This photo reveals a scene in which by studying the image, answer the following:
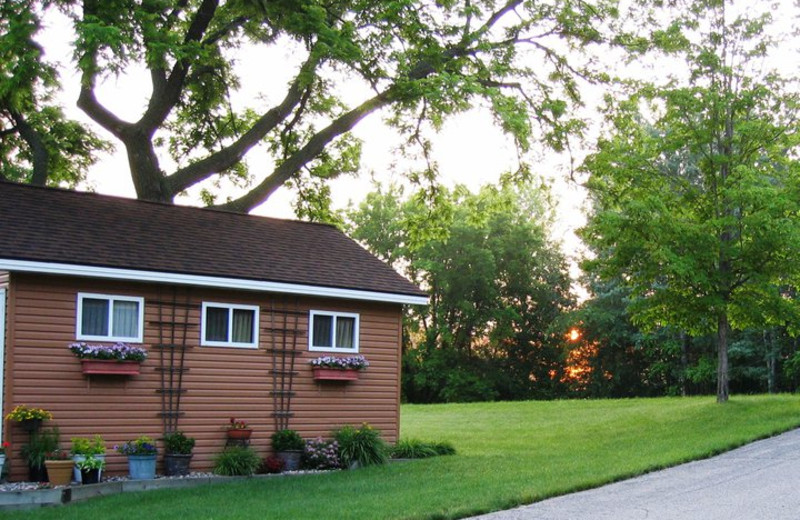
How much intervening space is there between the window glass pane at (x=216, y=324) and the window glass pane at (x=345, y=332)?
7.10 ft

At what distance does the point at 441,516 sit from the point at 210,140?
18304mm

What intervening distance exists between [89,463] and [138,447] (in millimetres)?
960

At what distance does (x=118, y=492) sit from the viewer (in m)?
13.1

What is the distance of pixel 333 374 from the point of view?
1630 cm

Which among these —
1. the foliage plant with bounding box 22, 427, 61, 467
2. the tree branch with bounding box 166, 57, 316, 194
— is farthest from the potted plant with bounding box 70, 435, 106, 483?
the tree branch with bounding box 166, 57, 316, 194

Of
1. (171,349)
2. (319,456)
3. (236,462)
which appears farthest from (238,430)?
(171,349)

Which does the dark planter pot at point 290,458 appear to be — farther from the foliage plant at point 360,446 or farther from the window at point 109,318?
the window at point 109,318

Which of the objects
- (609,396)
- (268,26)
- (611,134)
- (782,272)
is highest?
(268,26)

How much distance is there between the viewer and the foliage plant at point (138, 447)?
1392cm

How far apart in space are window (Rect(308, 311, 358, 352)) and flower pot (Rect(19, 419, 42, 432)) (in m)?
4.74

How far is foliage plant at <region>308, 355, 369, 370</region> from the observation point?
1622 cm

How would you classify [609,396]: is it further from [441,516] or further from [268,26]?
[441,516]

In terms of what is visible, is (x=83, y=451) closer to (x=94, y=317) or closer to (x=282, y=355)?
(x=94, y=317)

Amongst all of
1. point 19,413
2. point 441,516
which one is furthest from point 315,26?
point 441,516
